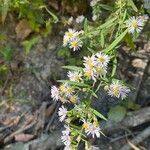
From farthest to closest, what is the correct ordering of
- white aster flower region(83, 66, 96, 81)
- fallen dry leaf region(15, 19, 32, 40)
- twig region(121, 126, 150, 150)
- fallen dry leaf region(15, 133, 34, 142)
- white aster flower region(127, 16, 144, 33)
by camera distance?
fallen dry leaf region(15, 19, 32, 40), fallen dry leaf region(15, 133, 34, 142), twig region(121, 126, 150, 150), white aster flower region(127, 16, 144, 33), white aster flower region(83, 66, 96, 81)

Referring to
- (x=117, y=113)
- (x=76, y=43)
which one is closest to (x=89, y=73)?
(x=76, y=43)

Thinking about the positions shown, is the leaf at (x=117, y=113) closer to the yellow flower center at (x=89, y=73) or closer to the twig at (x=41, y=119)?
the twig at (x=41, y=119)

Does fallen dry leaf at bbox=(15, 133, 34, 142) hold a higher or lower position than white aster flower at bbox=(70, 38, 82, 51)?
lower

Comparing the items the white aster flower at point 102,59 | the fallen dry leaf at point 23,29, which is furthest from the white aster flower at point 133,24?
the fallen dry leaf at point 23,29

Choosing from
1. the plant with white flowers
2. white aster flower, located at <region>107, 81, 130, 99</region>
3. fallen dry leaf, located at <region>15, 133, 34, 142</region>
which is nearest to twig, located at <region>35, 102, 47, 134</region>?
fallen dry leaf, located at <region>15, 133, 34, 142</region>

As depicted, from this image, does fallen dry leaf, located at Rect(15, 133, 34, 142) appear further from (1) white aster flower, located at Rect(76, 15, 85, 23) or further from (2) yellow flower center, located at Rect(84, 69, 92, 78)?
(2) yellow flower center, located at Rect(84, 69, 92, 78)

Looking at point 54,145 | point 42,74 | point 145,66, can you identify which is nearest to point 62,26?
point 42,74

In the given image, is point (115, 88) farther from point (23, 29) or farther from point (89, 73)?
point (23, 29)
